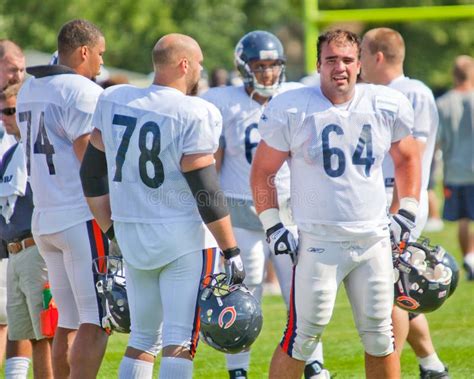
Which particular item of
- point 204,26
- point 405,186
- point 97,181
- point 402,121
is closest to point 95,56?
point 97,181

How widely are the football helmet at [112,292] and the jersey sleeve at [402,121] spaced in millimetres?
1577

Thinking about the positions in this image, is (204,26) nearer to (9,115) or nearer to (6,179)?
(9,115)

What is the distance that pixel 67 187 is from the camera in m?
5.69

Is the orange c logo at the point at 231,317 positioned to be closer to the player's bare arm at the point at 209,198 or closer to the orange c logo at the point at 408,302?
the player's bare arm at the point at 209,198

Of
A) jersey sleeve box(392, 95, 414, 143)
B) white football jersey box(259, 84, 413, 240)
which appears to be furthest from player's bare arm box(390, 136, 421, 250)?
white football jersey box(259, 84, 413, 240)

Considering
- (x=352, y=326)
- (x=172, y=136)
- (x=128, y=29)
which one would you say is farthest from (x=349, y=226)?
(x=128, y=29)

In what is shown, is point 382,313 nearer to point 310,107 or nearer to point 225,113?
point 310,107

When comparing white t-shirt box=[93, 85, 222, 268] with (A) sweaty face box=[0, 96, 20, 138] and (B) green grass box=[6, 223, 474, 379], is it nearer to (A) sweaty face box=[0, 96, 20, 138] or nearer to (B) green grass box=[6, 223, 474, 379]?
(A) sweaty face box=[0, 96, 20, 138]

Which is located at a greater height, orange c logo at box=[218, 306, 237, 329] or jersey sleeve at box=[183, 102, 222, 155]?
jersey sleeve at box=[183, 102, 222, 155]

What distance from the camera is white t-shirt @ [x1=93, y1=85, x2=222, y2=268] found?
197 inches

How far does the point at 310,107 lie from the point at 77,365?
1.79 m

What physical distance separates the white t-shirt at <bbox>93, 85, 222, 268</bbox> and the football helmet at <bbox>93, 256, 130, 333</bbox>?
0.34 m

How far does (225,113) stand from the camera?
266 inches

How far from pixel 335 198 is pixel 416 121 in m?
1.54
